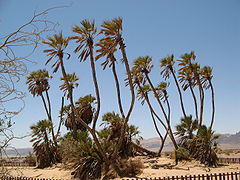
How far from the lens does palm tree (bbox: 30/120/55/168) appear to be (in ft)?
104

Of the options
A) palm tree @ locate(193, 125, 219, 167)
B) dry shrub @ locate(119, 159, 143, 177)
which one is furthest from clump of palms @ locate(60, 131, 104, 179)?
palm tree @ locate(193, 125, 219, 167)

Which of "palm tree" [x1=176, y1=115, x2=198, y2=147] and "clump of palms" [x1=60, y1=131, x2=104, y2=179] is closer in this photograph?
"clump of palms" [x1=60, y1=131, x2=104, y2=179]

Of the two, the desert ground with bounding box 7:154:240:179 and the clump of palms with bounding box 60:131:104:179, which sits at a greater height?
the clump of palms with bounding box 60:131:104:179

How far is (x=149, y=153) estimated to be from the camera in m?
32.8

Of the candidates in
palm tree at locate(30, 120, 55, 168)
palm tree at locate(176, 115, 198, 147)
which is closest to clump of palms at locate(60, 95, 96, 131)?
palm tree at locate(30, 120, 55, 168)

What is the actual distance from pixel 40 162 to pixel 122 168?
55.3ft

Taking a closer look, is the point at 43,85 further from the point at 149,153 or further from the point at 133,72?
the point at 149,153

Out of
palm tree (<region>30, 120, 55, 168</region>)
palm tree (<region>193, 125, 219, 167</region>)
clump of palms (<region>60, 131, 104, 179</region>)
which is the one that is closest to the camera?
clump of palms (<region>60, 131, 104, 179</region>)

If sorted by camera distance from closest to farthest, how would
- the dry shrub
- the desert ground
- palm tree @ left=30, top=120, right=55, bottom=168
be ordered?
the dry shrub → the desert ground → palm tree @ left=30, top=120, right=55, bottom=168

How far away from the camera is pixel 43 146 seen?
105ft

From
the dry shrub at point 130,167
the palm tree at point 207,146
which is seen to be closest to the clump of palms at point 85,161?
the dry shrub at point 130,167

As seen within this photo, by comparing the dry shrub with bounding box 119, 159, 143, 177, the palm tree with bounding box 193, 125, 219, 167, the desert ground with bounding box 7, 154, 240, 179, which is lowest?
the desert ground with bounding box 7, 154, 240, 179

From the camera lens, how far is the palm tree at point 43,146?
104ft

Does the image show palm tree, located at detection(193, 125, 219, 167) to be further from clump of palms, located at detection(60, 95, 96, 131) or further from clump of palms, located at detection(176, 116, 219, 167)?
clump of palms, located at detection(60, 95, 96, 131)
